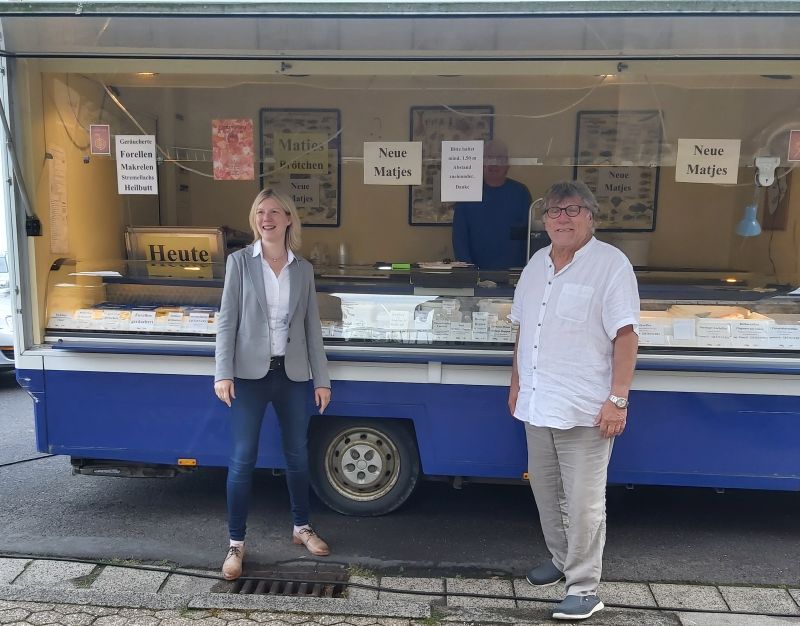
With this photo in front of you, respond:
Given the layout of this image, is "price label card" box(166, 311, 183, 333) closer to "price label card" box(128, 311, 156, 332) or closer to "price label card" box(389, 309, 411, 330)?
"price label card" box(128, 311, 156, 332)

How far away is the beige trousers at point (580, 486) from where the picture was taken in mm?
2576

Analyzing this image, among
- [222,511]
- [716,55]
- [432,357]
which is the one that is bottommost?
[222,511]

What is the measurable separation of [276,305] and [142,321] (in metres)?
1.02

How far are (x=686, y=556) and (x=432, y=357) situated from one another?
64.2 inches

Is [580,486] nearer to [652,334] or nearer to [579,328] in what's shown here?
[579,328]

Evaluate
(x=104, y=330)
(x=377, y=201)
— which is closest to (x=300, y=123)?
(x=377, y=201)

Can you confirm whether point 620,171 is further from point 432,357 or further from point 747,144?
point 432,357

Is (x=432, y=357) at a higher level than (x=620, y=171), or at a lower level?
lower

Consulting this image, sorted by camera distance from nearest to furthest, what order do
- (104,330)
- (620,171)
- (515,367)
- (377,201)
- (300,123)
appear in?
(515,367) < (104,330) < (300,123) < (620,171) < (377,201)

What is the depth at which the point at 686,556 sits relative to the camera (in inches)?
125

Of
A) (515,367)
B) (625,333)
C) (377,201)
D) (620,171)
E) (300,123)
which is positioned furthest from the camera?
(377,201)

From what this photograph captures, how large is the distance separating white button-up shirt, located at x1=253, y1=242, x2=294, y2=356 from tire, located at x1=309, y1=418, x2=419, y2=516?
702 mm

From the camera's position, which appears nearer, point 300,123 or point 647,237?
point 300,123

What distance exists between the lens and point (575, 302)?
2510mm
